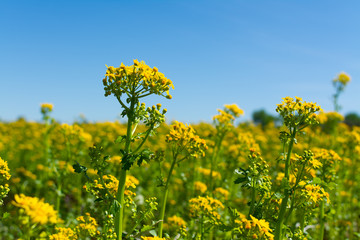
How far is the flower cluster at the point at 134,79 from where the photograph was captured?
313 cm

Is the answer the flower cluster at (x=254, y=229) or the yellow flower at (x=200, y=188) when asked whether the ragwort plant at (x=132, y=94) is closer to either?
the flower cluster at (x=254, y=229)

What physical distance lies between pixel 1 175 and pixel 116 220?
124 cm

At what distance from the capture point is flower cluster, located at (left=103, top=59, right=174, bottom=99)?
3.13m

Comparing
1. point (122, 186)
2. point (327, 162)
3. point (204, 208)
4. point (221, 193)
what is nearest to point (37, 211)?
point (122, 186)

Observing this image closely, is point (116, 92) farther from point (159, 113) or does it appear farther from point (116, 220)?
point (116, 220)

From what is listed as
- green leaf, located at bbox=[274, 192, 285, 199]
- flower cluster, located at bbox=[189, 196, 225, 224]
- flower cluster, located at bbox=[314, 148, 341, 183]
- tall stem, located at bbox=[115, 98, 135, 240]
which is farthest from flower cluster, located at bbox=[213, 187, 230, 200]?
tall stem, located at bbox=[115, 98, 135, 240]

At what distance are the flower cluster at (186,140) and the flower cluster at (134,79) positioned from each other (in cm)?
66

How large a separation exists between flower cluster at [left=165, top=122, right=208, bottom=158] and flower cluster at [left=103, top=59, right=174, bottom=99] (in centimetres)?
66

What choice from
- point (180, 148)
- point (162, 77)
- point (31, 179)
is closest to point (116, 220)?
point (180, 148)

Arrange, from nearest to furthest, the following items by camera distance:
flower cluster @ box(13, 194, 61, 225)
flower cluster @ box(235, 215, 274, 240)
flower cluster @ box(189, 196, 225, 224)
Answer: flower cluster @ box(13, 194, 61, 225) < flower cluster @ box(235, 215, 274, 240) < flower cluster @ box(189, 196, 225, 224)

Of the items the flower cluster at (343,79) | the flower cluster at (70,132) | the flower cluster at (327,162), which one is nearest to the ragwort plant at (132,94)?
the flower cluster at (327,162)

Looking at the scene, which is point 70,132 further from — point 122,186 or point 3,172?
point 122,186

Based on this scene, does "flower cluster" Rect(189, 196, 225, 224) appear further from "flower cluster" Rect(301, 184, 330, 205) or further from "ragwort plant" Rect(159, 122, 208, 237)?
"flower cluster" Rect(301, 184, 330, 205)

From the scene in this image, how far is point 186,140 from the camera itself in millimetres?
3746
